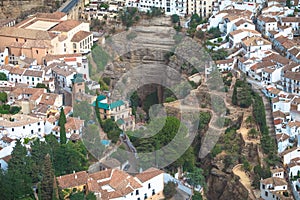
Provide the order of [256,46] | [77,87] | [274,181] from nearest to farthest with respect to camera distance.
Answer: [274,181]
[77,87]
[256,46]

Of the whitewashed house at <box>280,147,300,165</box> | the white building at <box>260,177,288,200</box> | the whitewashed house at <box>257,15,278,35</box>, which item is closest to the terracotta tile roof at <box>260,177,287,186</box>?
the white building at <box>260,177,288,200</box>

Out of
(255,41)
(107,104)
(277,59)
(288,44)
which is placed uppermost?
(255,41)

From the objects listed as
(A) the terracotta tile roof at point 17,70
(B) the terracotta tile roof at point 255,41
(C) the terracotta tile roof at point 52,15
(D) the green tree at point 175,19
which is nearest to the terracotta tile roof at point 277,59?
(B) the terracotta tile roof at point 255,41

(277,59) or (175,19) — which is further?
(175,19)

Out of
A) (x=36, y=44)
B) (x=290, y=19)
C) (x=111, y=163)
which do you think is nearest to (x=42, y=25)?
(x=36, y=44)

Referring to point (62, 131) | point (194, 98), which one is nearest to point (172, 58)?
point (194, 98)

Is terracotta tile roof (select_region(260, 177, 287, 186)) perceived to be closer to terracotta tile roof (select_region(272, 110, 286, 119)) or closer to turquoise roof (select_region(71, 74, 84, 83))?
terracotta tile roof (select_region(272, 110, 286, 119))

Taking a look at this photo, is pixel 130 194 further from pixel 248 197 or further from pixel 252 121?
pixel 252 121

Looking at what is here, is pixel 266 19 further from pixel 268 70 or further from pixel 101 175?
pixel 101 175
